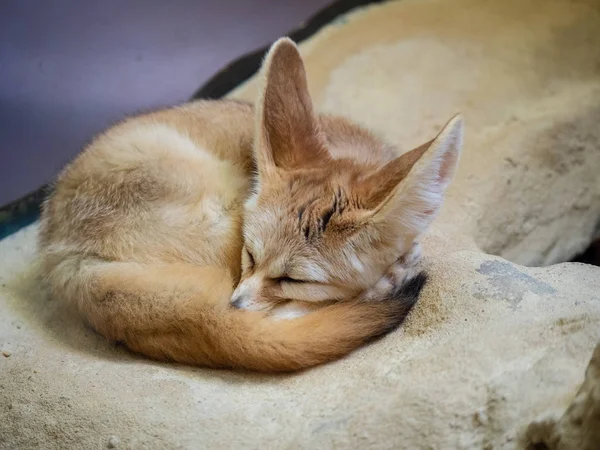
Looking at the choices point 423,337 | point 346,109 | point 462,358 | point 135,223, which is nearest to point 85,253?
point 135,223

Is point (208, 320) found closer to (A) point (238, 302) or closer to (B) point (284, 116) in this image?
(A) point (238, 302)

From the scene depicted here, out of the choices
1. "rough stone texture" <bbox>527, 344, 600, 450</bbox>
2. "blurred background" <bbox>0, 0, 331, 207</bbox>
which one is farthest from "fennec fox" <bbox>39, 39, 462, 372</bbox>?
"blurred background" <bbox>0, 0, 331, 207</bbox>

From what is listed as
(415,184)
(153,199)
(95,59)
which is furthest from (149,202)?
(95,59)

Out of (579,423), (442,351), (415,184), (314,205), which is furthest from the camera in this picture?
(314,205)

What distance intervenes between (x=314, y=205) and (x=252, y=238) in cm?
25

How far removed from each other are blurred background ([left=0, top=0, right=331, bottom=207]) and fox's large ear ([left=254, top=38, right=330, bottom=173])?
1.40 meters

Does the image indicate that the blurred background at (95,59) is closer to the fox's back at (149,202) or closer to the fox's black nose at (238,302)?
the fox's back at (149,202)

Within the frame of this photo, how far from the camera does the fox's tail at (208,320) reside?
6.44ft

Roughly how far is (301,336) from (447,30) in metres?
2.89

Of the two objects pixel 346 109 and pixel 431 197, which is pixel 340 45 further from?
pixel 431 197

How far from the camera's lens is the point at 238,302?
2082 mm

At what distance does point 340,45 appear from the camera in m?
4.21

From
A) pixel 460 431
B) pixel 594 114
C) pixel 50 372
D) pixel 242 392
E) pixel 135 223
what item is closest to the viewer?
pixel 460 431

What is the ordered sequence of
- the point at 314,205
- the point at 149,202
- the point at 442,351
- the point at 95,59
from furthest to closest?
the point at 95,59, the point at 149,202, the point at 314,205, the point at 442,351
